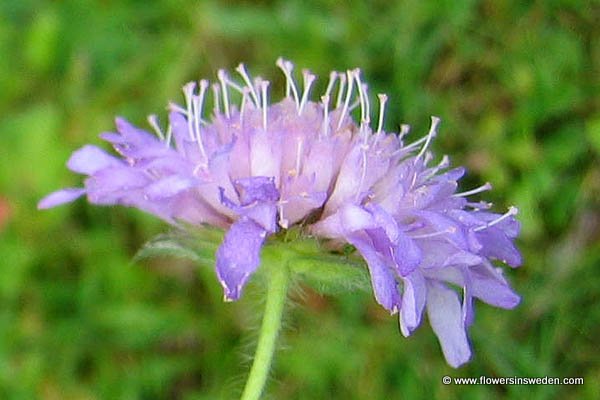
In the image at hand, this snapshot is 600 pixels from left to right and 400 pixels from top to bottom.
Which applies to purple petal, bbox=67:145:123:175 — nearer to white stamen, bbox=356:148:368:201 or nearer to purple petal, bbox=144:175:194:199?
purple petal, bbox=144:175:194:199

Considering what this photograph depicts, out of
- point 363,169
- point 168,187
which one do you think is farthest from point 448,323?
point 168,187

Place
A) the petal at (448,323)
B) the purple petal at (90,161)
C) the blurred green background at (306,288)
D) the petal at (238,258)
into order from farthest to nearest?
the blurred green background at (306,288), the purple petal at (90,161), the petal at (448,323), the petal at (238,258)

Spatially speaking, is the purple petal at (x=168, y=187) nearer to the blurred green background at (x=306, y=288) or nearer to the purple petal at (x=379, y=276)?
the purple petal at (x=379, y=276)

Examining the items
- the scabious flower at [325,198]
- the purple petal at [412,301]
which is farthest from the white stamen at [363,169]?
the purple petal at [412,301]

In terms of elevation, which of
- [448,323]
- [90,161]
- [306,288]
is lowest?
[306,288]

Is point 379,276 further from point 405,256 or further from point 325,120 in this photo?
point 325,120

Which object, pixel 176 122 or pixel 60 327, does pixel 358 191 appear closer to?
pixel 176 122

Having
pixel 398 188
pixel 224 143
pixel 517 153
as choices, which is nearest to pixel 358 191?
pixel 398 188
